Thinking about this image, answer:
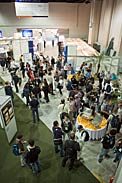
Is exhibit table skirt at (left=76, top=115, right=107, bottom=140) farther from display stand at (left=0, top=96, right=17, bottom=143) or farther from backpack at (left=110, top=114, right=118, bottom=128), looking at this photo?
display stand at (left=0, top=96, right=17, bottom=143)

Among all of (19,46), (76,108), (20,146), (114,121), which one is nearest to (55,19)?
(19,46)

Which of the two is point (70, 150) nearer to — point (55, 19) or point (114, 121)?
point (114, 121)

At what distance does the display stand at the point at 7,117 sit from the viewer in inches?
221

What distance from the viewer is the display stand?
560cm

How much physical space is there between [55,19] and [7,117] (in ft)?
71.1

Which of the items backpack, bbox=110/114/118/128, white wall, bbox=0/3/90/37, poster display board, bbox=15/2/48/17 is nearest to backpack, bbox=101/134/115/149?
backpack, bbox=110/114/118/128

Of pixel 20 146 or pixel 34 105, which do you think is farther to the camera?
pixel 34 105

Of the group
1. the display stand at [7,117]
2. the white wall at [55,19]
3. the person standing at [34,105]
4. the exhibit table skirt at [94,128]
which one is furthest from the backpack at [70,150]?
the white wall at [55,19]

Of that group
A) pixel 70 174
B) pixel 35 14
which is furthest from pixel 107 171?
pixel 35 14

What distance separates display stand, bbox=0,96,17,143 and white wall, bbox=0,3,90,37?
2109 cm

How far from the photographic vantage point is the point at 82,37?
2588 centimetres

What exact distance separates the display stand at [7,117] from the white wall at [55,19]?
2109cm

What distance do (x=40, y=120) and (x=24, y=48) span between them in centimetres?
928

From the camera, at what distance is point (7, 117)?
5.84 meters
